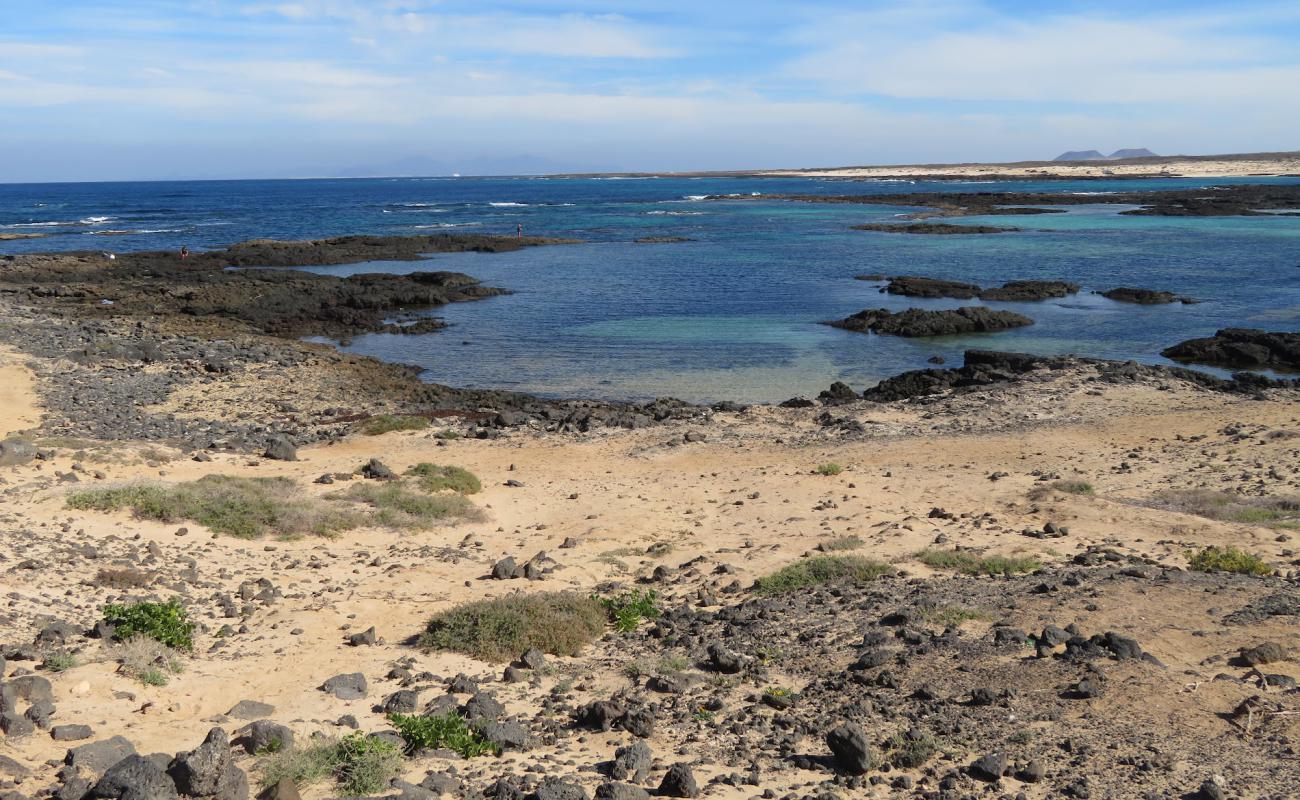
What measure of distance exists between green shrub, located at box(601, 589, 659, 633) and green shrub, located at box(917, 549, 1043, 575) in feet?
11.4

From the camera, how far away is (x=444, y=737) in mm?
7195

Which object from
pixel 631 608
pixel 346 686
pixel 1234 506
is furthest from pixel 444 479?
pixel 1234 506

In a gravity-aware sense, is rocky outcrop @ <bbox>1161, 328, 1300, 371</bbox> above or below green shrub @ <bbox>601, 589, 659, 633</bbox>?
above

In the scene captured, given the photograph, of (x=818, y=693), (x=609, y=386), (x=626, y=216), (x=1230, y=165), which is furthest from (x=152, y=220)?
(x=1230, y=165)

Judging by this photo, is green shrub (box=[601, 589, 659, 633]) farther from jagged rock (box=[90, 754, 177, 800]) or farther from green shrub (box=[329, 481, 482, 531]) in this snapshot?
jagged rock (box=[90, 754, 177, 800])

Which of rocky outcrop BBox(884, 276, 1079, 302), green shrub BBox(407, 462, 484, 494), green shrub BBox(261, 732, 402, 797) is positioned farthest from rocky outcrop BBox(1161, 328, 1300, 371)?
green shrub BBox(261, 732, 402, 797)

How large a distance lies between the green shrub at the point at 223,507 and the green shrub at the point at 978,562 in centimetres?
742

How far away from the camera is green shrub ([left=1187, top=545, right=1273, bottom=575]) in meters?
10.8

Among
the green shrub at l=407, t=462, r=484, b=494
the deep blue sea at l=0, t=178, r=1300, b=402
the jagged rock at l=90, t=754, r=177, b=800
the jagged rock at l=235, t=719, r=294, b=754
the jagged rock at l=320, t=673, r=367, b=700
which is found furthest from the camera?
the deep blue sea at l=0, t=178, r=1300, b=402

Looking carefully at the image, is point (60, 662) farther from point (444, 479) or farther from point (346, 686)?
point (444, 479)

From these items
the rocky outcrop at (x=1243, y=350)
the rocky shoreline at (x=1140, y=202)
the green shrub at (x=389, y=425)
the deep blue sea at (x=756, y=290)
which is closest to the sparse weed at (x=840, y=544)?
the green shrub at (x=389, y=425)

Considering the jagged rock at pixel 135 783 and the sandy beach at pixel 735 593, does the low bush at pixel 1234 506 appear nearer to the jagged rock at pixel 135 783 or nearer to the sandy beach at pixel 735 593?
the sandy beach at pixel 735 593

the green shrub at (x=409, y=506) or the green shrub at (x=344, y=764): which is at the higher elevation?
the green shrub at (x=344, y=764)

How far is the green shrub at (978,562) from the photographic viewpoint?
11.3 metres
